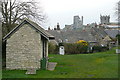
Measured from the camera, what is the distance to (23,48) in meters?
18.8

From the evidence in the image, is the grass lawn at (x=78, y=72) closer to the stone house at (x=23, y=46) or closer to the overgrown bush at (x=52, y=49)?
the stone house at (x=23, y=46)

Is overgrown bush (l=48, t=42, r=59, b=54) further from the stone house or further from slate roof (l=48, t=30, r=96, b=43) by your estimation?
the stone house

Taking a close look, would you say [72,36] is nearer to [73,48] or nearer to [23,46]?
[73,48]

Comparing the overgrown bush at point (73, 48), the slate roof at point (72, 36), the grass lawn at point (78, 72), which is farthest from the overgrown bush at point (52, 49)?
the grass lawn at point (78, 72)

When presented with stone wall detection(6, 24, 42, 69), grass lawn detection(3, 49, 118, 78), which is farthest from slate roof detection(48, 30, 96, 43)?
stone wall detection(6, 24, 42, 69)

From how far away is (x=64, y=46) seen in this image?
150 ft

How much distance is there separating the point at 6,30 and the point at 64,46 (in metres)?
19.5

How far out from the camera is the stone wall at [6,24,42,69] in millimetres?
18750

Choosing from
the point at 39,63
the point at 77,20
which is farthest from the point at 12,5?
the point at 77,20

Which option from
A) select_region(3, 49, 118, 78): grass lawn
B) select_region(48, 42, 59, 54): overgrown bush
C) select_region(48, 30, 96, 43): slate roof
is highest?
select_region(48, 30, 96, 43): slate roof

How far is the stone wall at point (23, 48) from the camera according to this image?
18750 mm

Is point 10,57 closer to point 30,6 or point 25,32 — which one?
point 25,32

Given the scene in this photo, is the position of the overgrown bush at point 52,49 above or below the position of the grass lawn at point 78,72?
above

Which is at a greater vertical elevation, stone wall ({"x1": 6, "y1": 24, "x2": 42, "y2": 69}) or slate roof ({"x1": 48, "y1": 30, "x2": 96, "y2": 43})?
slate roof ({"x1": 48, "y1": 30, "x2": 96, "y2": 43})
